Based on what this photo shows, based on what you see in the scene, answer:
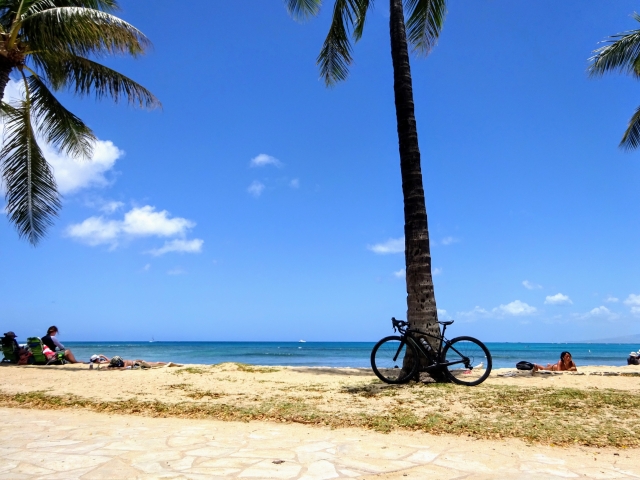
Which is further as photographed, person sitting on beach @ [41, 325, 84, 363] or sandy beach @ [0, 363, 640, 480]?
person sitting on beach @ [41, 325, 84, 363]

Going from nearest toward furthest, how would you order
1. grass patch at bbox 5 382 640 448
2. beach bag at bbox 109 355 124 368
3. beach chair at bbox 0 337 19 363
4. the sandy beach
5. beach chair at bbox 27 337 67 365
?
the sandy beach
grass patch at bbox 5 382 640 448
beach bag at bbox 109 355 124 368
beach chair at bbox 27 337 67 365
beach chair at bbox 0 337 19 363

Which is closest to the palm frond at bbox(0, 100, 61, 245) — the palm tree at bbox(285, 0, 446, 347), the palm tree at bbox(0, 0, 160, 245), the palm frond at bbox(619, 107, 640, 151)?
the palm tree at bbox(0, 0, 160, 245)

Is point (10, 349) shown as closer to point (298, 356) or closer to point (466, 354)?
point (466, 354)

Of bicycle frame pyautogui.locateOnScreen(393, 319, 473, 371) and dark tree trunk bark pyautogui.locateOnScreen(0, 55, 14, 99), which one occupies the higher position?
dark tree trunk bark pyautogui.locateOnScreen(0, 55, 14, 99)

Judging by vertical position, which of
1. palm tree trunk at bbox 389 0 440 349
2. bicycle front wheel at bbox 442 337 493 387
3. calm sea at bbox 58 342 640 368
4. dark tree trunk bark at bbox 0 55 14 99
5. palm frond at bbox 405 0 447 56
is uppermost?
palm frond at bbox 405 0 447 56

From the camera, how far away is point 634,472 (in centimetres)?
367

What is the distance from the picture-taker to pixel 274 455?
4141 mm

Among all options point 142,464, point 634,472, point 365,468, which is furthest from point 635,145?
point 142,464

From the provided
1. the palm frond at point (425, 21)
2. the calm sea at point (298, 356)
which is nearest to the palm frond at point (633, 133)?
the palm frond at point (425, 21)

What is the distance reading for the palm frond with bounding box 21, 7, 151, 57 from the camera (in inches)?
404

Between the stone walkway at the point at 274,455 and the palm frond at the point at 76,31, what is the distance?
28.1 ft

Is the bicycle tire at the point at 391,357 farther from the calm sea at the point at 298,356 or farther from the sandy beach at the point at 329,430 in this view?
the calm sea at the point at 298,356

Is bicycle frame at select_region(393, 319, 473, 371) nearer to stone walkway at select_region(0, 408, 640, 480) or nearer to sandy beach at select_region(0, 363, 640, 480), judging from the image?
sandy beach at select_region(0, 363, 640, 480)

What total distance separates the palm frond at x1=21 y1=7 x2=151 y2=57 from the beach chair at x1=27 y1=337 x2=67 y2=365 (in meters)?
8.11
